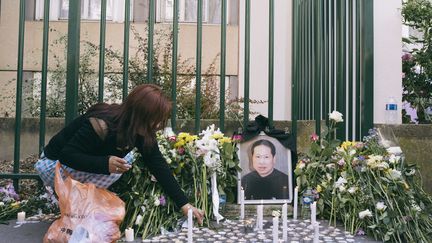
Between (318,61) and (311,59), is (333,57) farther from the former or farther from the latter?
(311,59)

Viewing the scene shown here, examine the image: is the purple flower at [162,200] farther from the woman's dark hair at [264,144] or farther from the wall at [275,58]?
the wall at [275,58]

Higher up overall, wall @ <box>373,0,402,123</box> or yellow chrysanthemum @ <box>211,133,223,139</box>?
wall @ <box>373,0,402,123</box>

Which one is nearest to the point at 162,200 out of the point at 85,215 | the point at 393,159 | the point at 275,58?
the point at 85,215

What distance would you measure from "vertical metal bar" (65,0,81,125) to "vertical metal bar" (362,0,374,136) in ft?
7.10

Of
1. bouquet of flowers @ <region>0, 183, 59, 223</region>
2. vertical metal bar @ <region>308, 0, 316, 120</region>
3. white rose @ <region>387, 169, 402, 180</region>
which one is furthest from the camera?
vertical metal bar @ <region>308, 0, 316, 120</region>

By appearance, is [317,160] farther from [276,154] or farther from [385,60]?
[385,60]

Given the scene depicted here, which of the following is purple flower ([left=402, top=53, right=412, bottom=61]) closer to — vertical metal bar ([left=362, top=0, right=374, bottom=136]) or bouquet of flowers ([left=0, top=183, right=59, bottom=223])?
vertical metal bar ([left=362, top=0, right=374, bottom=136])

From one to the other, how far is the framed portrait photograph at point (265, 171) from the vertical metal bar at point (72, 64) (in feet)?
4.15

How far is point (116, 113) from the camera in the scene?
7.56ft

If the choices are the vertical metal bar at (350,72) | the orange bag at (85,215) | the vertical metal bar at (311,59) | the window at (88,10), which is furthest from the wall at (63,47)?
the orange bag at (85,215)

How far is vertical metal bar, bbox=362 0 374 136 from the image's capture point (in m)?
3.18

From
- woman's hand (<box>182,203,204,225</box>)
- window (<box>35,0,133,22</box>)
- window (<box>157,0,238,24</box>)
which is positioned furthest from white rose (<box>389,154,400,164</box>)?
window (<box>35,0,133,22</box>)

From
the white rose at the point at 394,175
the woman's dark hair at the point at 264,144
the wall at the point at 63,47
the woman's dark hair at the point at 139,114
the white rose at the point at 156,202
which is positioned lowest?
the white rose at the point at 156,202

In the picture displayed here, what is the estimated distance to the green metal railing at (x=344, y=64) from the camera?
3.19 meters
